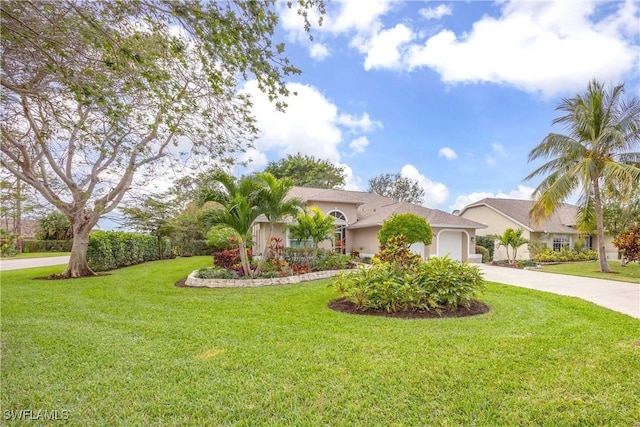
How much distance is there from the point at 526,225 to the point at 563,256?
2.99m

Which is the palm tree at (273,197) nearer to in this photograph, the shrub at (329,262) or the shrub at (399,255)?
the shrub at (329,262)

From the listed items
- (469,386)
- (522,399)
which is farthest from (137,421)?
(522,399)

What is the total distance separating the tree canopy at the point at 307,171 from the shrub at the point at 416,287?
1050 inches

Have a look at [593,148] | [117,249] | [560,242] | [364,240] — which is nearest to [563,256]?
[560,242]

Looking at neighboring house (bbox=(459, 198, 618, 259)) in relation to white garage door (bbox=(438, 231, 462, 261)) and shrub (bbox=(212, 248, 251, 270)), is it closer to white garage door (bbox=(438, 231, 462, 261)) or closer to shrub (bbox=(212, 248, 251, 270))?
white garage door (bbox=(438, 231, 462, 261))

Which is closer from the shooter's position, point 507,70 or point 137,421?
point 137,421

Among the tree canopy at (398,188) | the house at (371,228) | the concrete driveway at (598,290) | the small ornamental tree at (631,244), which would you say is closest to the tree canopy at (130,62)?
the concrete driveway at (598,290)

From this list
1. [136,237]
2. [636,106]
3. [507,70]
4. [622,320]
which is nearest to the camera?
[622,320]

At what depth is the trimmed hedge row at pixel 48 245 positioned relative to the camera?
30.8m

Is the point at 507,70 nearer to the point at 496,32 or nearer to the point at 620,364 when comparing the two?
the point at 496,32

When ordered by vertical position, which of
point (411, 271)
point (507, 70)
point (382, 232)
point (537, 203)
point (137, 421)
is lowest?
point (137, 421)

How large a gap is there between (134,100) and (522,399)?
7.65m

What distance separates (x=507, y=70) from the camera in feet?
32.0

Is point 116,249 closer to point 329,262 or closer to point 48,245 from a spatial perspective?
point 329,262
